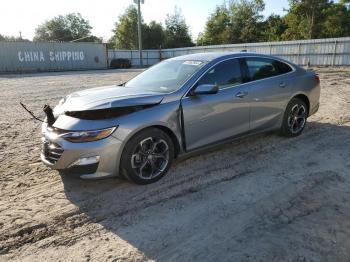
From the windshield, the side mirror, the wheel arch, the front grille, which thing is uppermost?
the windshield

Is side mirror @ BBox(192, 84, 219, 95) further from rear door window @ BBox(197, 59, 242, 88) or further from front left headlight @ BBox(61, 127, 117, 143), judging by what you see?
front left headlight @ BBox(61, 127, 117, 143)

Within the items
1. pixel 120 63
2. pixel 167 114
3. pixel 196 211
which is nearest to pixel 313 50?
pixel 120 63

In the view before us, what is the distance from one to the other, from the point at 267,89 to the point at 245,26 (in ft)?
170

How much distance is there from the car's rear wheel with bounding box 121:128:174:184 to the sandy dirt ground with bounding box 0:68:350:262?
144 millimetres

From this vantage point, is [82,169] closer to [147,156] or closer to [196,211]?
[147,156]

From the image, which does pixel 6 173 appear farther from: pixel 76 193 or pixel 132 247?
pixel 132 247

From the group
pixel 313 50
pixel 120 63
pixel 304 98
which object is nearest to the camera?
pixel 304 98

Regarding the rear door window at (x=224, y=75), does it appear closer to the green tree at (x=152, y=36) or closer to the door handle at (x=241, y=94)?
the door handle at (x=241, y=94)

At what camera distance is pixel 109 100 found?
151 inches

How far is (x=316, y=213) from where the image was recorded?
3271 mm

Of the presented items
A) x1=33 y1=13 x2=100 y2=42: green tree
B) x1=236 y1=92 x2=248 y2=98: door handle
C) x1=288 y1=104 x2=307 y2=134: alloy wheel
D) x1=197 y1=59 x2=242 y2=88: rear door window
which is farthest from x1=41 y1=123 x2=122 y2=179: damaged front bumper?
x1=33 y1=13 x2=100 y2=42: green tree

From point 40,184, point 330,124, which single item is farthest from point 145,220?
point 330,124

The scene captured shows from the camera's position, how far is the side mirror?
414cm

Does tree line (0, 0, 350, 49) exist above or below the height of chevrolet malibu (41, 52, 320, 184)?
above
